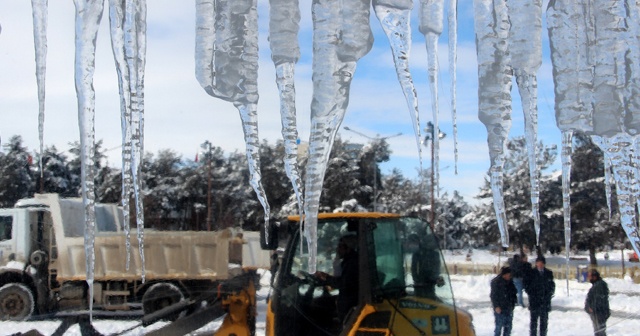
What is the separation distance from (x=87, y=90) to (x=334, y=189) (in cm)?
163

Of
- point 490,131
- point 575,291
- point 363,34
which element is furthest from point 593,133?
point 575,291

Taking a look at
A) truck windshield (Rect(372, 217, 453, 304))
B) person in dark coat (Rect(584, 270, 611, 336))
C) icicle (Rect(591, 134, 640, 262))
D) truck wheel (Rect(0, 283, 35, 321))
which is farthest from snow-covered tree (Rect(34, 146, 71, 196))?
person in dark coat (Rect(584, 270, 611, 336))

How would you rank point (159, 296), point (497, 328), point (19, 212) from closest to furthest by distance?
point (497, 328) → point (159, 296) → point (19, 212)

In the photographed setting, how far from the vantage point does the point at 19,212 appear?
19.1 ft

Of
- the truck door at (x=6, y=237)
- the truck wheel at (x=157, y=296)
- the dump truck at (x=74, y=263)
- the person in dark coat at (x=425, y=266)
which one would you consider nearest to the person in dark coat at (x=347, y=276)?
the person in dark coat at (x=425, y=266)

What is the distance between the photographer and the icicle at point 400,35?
1875 millimetres

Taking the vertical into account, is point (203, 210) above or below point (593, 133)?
below

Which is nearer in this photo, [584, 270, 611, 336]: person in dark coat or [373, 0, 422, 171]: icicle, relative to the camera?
[373, 0, 422, 171]: icicle

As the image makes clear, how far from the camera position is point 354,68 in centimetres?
186

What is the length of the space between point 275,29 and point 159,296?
3617 mm

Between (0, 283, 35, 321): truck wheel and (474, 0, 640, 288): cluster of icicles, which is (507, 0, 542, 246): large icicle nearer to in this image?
(474, 0, 640, 288): cluster of icicles

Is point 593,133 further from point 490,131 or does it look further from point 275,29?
point 275,29

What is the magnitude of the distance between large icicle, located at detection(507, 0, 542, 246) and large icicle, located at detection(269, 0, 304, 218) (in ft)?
2.54

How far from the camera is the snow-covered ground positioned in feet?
10.5
